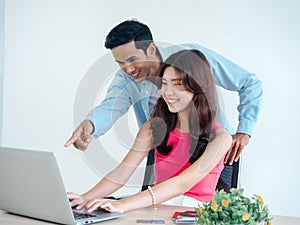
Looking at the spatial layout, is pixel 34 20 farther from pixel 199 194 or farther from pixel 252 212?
Answer: pixel 252 212

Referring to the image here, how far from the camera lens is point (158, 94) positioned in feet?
8.93

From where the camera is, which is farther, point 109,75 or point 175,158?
point 109,75

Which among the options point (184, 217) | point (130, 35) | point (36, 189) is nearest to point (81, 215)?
point (36, 189)

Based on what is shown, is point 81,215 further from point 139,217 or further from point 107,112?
point 107,112

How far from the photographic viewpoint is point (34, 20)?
3.36m

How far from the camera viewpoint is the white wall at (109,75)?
9.30 feet

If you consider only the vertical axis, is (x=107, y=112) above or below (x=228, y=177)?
above

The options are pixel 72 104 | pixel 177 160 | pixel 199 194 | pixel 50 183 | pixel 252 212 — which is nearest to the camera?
pixel 252 212

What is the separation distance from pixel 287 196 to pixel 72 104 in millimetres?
1439

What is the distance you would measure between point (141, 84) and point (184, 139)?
64 cm

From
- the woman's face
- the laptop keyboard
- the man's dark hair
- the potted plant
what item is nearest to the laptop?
the laptop keyboard

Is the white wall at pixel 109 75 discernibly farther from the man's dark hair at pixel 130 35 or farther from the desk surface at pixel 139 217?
the desk surface at pixel 139 217

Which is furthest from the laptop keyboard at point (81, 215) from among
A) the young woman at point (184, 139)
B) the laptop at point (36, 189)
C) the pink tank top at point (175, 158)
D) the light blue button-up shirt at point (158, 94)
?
the light blue button-up shirt at point (158, 94)

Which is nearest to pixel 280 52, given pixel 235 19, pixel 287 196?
pixel 235 19
